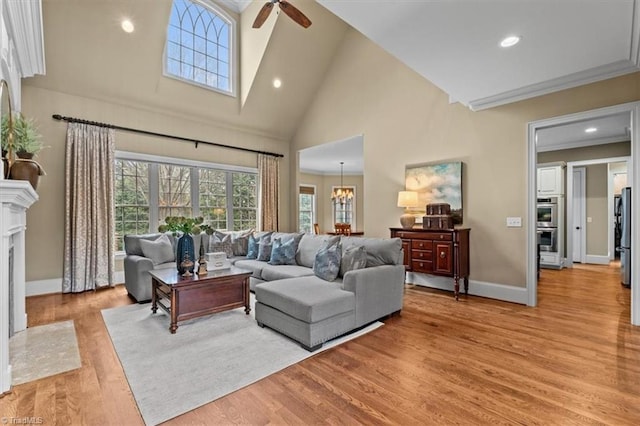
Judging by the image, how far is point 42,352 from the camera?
2.65m

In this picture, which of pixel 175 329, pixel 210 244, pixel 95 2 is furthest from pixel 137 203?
pixel 175 329

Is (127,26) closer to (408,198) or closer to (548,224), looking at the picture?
(408,198)

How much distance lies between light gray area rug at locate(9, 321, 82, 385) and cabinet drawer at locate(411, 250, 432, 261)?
4.06m

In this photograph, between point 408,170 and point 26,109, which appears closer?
point 26,109

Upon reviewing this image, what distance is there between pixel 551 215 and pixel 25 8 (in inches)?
366

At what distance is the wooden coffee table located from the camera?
313 cm

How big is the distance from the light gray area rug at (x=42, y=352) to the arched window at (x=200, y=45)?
4.36 meters

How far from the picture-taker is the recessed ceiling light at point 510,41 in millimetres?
2779

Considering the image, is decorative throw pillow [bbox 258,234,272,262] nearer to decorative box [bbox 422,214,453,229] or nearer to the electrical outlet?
decorative box [bbox 422,214,453,229]

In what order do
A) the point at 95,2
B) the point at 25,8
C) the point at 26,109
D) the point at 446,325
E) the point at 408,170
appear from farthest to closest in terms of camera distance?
the point at 408,170 < the point at 26,109 < the point at 95,2 < the point at 446,325 < the point at 25,8

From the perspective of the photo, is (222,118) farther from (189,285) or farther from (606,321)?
(606,321)

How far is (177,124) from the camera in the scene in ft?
19.8

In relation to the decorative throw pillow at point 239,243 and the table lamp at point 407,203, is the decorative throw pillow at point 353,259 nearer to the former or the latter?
the table lamp at point 407,203

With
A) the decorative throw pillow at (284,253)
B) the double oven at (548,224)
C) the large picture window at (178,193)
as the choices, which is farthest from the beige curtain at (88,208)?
the double oven at (548,224)
